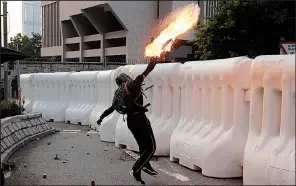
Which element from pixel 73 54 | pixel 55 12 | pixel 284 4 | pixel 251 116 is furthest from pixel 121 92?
pixel 55 12

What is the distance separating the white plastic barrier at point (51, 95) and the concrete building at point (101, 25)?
33806 millimetres

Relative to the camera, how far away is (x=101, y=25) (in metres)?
62.9

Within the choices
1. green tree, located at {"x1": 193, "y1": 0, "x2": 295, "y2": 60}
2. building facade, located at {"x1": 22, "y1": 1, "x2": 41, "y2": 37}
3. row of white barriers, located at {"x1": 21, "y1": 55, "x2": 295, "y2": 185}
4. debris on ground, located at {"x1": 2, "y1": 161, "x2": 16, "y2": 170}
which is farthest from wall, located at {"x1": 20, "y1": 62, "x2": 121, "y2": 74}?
building facade, located at {"x1": 22, "y1": 1, "x2": 41, "y2": 37}

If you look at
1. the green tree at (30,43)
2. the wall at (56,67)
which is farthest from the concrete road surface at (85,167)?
the green tree at (30,43)

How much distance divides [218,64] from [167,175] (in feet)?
6.02

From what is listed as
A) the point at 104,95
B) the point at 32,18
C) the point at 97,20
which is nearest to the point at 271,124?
the point at 104,95

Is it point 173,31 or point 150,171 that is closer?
point 150,171

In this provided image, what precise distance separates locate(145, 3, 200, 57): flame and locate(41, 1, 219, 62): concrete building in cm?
4137

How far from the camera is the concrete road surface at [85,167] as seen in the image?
612cm

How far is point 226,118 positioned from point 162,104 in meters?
2.07

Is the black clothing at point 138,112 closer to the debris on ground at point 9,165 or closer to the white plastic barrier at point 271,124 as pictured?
the white plastic barrier at point 271,124

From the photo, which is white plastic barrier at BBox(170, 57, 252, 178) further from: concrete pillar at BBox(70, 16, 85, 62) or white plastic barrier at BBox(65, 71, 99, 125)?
concrete pillar at BBox(70, 16, 85, 62)

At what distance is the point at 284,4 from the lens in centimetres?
2492

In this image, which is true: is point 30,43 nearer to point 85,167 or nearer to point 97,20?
point 97,20
